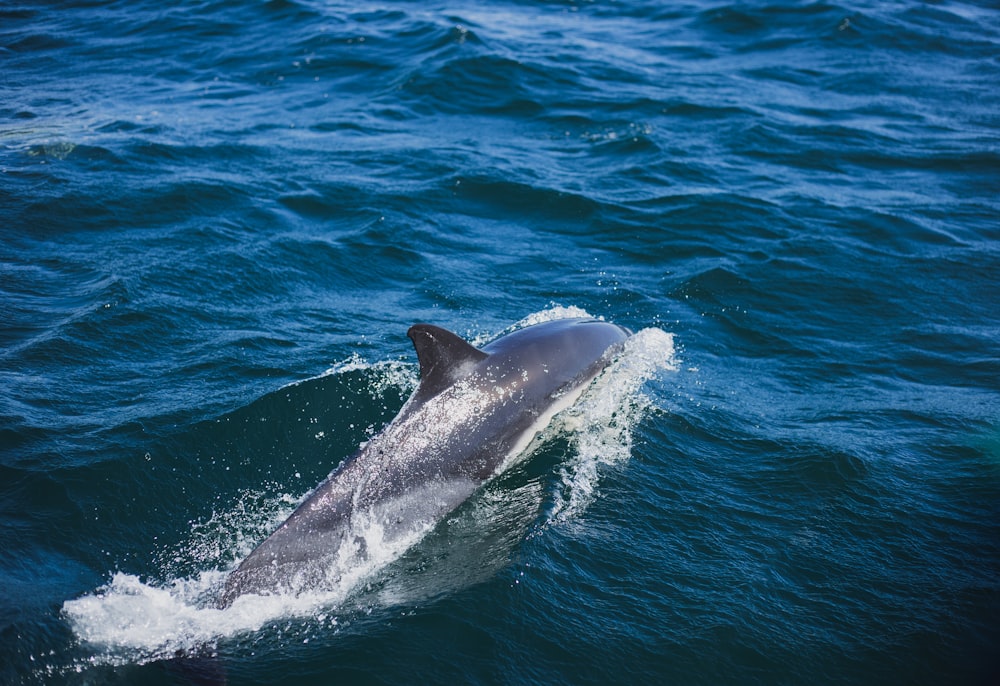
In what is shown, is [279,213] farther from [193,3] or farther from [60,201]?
[193,3]

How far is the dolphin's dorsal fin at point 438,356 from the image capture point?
8.45 meters

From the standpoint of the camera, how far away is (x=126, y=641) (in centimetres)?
678

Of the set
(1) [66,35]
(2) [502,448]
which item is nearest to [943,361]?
(2) [502,448]

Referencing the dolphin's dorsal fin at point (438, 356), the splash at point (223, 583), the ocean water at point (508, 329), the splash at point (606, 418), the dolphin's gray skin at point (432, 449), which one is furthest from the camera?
the splash at point (606, 418)

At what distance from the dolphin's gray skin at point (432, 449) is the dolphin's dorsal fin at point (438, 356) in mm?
10

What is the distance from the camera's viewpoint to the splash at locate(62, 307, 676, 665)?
6828mm

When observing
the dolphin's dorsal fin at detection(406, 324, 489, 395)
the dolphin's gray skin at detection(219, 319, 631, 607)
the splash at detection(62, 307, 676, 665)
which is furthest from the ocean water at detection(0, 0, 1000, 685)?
the dolphin's dorsal fin at detection(406, 324, 489, 395)

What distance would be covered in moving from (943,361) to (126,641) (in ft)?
35.9

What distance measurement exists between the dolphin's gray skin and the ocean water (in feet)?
0.79

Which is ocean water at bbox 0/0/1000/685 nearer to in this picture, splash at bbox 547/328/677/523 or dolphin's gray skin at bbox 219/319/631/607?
splash at bbox 547/328/677/523

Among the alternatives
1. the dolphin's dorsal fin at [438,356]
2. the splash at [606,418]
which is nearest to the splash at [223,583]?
the splash at [606,418]

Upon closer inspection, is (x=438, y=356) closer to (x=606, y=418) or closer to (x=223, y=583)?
(x=606, y=418)

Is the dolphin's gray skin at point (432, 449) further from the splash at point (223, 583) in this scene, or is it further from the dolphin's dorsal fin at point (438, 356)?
the splash at point (223, 583)

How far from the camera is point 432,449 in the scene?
333 inches
